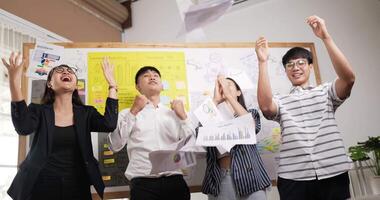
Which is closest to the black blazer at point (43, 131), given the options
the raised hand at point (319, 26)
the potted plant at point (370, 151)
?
the raised hand at point (319, 26)

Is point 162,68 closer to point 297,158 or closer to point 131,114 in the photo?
point 131,114

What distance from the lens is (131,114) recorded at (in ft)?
6.41

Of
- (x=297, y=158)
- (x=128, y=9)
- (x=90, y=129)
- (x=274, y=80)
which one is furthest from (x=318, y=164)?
(x=128, y=9)

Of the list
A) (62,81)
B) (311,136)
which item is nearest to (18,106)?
(62,81)

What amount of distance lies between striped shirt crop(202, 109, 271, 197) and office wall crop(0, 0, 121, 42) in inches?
88.7

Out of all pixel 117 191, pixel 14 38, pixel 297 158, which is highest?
pixel 14 38

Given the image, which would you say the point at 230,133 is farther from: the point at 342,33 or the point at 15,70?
the point at 342,33

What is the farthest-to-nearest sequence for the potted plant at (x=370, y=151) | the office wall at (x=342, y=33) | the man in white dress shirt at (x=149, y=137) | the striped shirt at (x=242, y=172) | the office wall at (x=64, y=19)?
1. the office wall at (x=64, y=19)
2. the office wall at (x=342, y=33)
3. the potted plant at (x=370, y=151)
4. the man in white dress shirt at (x=149, y=137)
5. the striped shirt at (x=242, y=172)

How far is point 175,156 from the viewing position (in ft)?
6.03

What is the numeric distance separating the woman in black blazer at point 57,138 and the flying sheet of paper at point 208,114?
1.49 ft

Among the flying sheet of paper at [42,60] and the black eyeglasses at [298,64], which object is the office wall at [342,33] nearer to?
the black eyeglasses at [298,64]

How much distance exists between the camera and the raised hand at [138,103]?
1930 mm

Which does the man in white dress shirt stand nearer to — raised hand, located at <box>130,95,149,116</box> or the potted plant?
raised hand, located at <box>130,95,149,116</box>

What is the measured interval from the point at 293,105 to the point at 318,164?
1.09 ft
